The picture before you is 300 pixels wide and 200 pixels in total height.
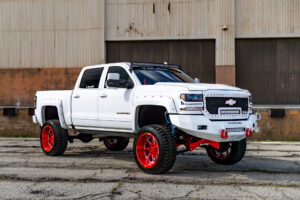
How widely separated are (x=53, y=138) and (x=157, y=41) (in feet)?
32.6

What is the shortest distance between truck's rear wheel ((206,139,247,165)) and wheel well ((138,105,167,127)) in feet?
3.89

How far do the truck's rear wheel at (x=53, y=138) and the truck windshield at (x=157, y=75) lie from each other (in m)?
2.61

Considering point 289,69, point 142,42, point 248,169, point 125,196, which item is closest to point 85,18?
point 142,42

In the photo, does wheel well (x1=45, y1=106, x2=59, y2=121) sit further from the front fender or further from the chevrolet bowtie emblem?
the chevrolet bowtie emblem

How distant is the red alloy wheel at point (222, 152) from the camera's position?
8228 mm

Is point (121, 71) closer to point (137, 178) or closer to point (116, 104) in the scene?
point (116, 104)

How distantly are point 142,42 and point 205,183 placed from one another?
12843 millimetres

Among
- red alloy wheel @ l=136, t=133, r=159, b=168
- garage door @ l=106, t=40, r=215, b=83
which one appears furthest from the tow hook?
garage door @ l=106, t=40, r=215, b=83

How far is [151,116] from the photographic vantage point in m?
8.11

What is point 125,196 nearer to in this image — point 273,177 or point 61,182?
point 61,182

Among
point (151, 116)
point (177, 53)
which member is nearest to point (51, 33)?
point (177, 53)

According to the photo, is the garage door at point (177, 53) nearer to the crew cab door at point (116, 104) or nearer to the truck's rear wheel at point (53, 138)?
the truck's rear wheel at point (53, 138)

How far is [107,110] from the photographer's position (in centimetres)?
838

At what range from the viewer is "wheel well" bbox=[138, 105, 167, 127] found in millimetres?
7983
